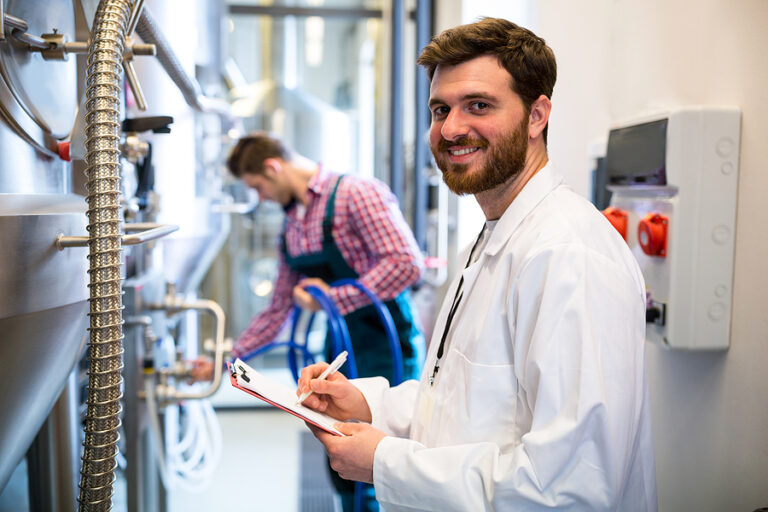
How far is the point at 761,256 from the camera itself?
3.08 ft

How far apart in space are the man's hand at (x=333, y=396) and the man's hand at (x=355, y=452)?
5.4 inches

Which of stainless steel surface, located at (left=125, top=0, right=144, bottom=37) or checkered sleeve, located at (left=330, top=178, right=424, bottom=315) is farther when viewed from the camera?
checkered sleeve, located at (left=330, top=178, right=424, bottom=315)

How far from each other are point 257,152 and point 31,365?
51.2 inches

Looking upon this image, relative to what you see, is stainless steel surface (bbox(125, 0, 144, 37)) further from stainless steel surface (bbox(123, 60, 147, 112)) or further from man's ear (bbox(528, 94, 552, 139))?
man's ear (bbox(528, 94, 552, 139))

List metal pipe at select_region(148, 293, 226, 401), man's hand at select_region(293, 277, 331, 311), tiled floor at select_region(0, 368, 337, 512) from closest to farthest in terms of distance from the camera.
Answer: metal pipe at select_region(148, 293, 226, 401) → man's hand at select_region(293, 277, 331, 311) → tiled floor at select_region(0, 368, 337, 512)

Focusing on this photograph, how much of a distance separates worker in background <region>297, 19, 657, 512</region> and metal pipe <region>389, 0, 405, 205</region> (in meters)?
1.68

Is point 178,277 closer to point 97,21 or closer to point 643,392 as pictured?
A: point 97,21

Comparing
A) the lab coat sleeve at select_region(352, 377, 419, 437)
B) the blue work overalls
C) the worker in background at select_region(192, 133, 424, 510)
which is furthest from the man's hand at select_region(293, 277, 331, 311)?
the lab coat sleeve at select_region(352, 377, 419, 437)

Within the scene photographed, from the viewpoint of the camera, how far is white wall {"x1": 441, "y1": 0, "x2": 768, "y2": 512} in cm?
94

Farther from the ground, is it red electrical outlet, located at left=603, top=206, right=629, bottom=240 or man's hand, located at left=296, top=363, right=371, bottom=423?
red electrical outlet, located at left=603, top=206, right=629, bottom=240

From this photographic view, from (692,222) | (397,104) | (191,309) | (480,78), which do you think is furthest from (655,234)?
(397,104)

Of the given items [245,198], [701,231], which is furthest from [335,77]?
[701,231]

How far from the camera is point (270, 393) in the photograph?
893 mm

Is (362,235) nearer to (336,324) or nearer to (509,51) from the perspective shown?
(336,324)
